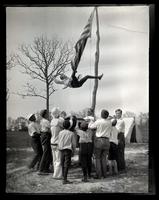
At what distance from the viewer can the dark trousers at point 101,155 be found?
6820 mm

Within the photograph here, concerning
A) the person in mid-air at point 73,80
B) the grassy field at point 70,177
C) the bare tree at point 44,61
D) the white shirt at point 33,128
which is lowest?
the grassy field at point 70,177

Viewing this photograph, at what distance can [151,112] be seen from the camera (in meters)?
6.91

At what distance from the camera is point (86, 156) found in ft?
22.4

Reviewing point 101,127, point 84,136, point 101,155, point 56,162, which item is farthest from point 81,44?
point 56,162

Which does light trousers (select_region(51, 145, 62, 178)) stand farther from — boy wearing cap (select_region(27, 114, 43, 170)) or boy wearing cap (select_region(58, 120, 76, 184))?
boy wearing cap (select_region(27, 114, 43, 170))

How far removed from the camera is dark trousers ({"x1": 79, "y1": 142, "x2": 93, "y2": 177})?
267 inches

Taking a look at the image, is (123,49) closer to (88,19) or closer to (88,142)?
(88,19)

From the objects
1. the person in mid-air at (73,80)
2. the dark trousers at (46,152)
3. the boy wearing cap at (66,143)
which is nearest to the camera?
the boy wearing cap at (66,143)

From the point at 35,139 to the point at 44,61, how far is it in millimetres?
1241

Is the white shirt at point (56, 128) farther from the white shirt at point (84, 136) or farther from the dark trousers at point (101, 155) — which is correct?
the dark trousers at point (101, 155)

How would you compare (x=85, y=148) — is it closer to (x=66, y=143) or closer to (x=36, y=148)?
(x=66, y=143)

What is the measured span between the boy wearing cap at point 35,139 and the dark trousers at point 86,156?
25.9 inches

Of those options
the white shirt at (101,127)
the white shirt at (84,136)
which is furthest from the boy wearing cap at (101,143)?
the white shirt at (84,136)

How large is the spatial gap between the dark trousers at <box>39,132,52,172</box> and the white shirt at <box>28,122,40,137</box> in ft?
0.40
